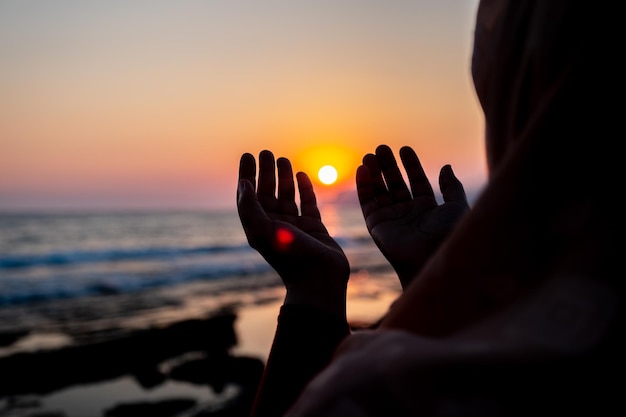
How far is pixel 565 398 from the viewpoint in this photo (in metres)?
0.60

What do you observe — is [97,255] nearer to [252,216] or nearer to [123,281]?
[123,281]

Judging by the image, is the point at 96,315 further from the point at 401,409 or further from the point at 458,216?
the point at 401,409

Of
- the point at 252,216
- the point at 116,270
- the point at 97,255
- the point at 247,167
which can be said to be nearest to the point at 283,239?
the point at 252,216

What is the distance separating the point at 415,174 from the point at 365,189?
0.65ft

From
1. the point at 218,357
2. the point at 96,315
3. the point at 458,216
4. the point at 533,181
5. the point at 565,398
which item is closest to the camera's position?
the point at 565,398

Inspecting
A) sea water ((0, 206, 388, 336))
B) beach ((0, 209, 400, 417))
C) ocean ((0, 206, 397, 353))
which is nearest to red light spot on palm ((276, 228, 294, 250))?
beach ((0, 209, 400, 417))

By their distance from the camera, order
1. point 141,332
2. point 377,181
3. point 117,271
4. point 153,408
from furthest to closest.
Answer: point 117,271 < point 141,332 < point 153,408 < point 377,181

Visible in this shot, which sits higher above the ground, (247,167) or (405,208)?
(247,167)

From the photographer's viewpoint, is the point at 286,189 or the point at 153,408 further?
the point at 153,408

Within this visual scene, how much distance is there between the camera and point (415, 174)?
2.11m

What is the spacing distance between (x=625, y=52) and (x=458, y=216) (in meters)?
1.24

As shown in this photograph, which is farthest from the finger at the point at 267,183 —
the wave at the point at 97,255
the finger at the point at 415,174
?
Result: the wave at the point at 97,255

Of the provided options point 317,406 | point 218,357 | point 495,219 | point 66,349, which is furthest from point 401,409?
point 66,349

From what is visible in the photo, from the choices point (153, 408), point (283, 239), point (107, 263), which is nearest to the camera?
point (283, 239)
